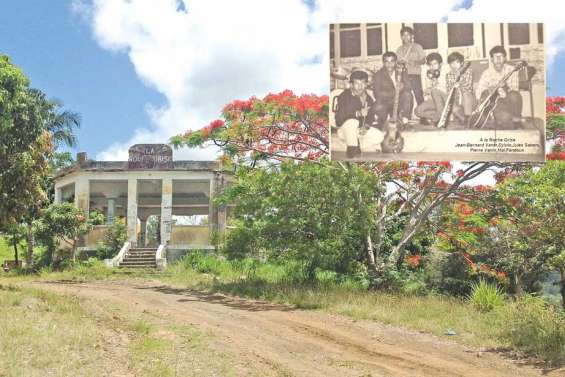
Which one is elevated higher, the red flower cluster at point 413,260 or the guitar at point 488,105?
the guitar at point 488,105

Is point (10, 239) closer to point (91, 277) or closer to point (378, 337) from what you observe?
point (91, 277)

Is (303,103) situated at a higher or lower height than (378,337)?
higher

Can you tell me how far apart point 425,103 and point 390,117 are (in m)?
0.90

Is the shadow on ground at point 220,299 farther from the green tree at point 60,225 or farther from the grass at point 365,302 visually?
the green tree at point 60,225

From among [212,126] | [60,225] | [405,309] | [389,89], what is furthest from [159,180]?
[405,309]

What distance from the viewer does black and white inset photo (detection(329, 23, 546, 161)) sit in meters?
14.3

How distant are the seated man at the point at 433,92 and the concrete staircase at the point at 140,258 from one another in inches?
542

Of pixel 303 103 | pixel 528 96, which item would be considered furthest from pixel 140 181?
pixel 528 96

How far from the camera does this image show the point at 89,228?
25000 mm

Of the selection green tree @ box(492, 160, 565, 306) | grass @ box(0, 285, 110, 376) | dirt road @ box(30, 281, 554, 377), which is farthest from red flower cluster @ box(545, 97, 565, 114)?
grass @ box(0, 285, 110, 376)

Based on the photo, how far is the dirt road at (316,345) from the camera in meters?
8.73

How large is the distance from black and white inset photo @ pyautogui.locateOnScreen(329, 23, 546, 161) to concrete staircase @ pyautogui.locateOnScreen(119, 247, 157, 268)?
40.1ft

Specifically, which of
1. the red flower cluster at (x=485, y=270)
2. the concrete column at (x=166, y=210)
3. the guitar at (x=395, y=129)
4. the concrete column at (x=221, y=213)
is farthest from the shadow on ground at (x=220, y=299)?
the concrete column at (x=166, y=210)

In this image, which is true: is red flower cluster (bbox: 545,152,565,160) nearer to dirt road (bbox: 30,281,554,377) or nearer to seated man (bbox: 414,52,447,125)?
seated man (bbox: 414,52,447,125)
